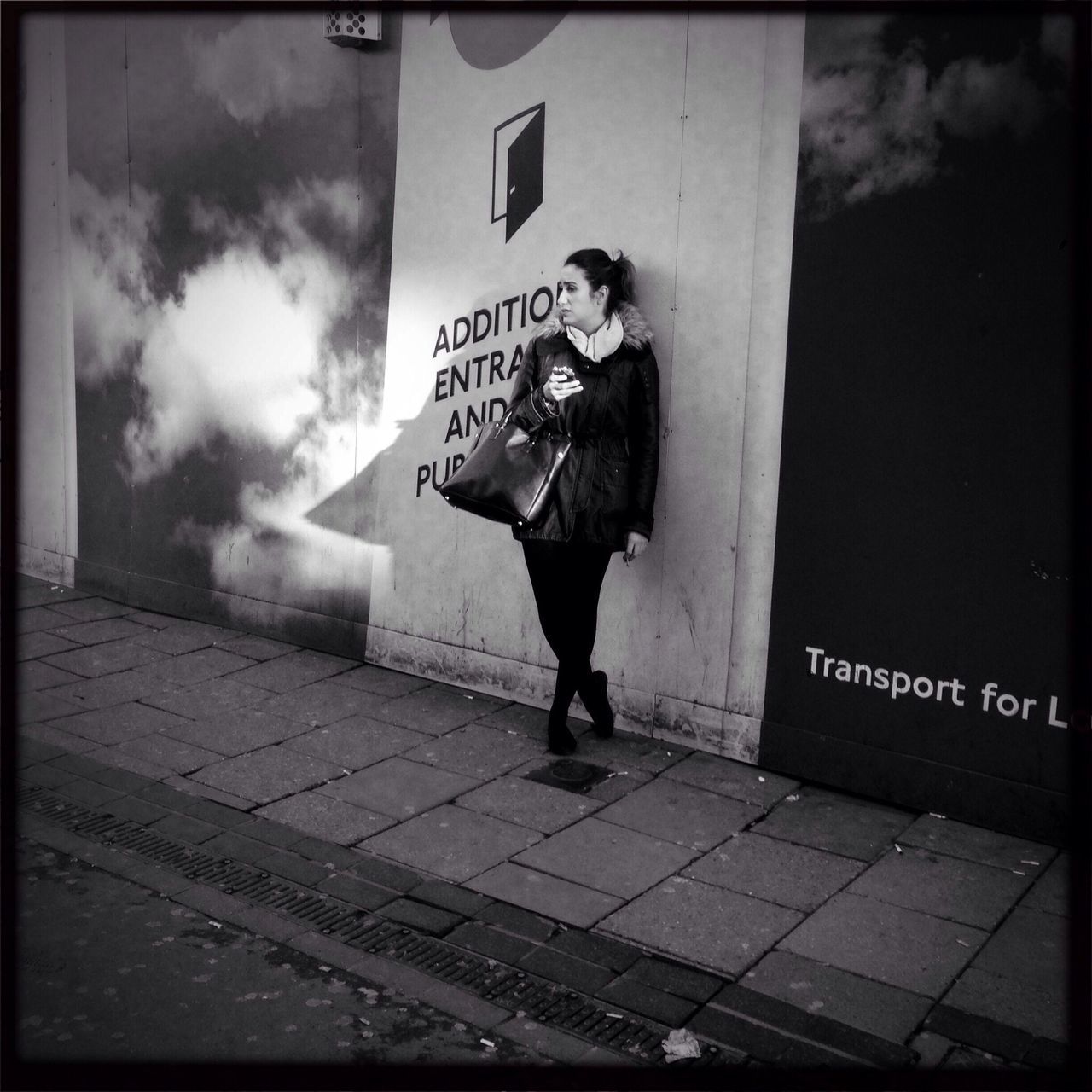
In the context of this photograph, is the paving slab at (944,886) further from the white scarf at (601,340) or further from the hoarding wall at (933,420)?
the white scarf at (601,340)

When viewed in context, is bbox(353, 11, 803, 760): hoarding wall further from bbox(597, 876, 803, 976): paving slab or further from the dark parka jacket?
bbox(597, 876, 803, 976): paving slab

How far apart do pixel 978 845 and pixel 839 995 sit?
51.5 inches

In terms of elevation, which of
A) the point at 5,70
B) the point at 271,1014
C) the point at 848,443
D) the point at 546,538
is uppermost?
the point at 5,70

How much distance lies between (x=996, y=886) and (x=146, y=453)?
221 inches

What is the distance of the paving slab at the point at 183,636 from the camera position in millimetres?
7129

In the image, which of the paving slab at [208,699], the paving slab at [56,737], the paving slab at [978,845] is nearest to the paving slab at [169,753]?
the paving slab at [56,737]

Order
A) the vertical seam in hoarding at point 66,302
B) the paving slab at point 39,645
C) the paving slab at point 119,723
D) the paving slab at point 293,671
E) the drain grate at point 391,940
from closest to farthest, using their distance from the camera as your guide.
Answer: the drain grate at point 391,940, the paving slab at point 119,723, the paving slab at point 293,671, the paving slab at point 39,645, the vertical seam in hoarding at point 66,302

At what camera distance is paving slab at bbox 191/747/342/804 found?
516cm

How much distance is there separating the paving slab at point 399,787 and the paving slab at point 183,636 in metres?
2.14

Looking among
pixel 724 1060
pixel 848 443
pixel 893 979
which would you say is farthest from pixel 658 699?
pixel 724 1060

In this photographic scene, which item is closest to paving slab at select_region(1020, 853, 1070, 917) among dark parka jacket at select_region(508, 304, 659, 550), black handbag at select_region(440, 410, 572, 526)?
dark parka jacket at select_region(508, 304, 659, 550)

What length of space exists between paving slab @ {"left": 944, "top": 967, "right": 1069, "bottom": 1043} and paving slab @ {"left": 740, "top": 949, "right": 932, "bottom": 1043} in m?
0.12

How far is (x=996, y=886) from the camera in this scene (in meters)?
4.43

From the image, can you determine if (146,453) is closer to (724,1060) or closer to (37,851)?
(37,851)
